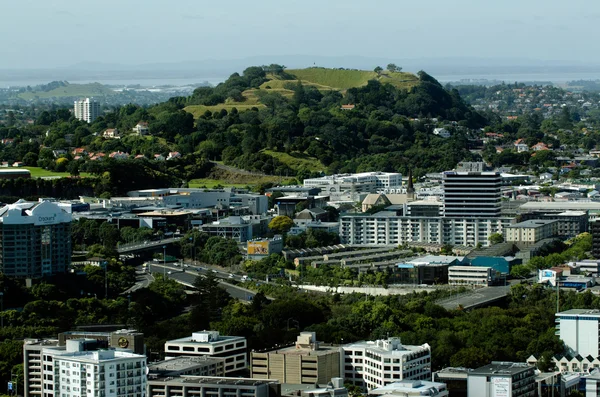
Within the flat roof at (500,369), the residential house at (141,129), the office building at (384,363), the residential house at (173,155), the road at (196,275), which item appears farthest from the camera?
the residential house at (141,129)

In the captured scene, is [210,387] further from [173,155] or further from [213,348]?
[173,155]

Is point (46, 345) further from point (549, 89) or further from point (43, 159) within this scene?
point (549, 89)

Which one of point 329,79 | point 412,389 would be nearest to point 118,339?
point 412,389

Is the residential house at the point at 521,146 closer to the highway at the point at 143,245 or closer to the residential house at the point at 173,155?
the residential house at the point at 173,155

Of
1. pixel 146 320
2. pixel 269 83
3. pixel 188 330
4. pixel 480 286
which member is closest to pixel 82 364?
pixel 188 330

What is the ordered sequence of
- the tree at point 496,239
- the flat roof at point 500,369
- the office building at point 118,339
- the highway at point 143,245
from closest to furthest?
the flat roof at point 500,369
the office building at point 118,339
the highway at point 143,245
the tree at point 496,239

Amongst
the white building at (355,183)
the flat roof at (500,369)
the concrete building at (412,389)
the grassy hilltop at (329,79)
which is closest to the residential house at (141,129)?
the white building at (355,183)
